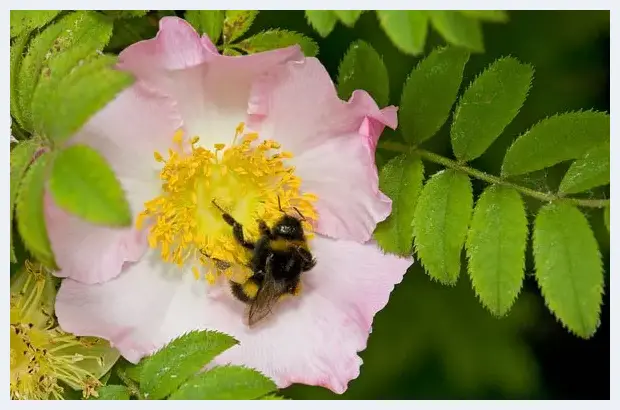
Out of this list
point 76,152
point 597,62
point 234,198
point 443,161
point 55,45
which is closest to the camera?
point 76,152

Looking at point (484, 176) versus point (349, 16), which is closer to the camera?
point (349, 16)

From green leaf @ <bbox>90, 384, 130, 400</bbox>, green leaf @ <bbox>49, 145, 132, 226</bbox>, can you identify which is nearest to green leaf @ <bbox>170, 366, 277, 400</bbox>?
green leaf @ <bbox>90, 384, 130, 400</bbox>

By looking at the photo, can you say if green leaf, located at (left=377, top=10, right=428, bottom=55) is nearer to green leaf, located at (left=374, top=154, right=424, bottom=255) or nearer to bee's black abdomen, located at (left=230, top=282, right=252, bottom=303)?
green leaf, located at (left=374, top=154, right=424, bottom=255)

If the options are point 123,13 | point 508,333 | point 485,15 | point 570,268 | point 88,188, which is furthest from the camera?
point 508,333

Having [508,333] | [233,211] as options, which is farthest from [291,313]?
[508,333]

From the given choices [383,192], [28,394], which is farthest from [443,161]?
[28,394]

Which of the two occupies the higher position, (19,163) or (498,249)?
(19,163)

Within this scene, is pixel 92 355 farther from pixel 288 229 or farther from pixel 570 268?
pixel 570 268

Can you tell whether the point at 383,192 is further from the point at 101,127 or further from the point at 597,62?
the point at 597,62
